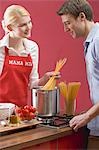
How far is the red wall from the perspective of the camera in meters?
2.49

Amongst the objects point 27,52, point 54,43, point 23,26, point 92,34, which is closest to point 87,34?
point 92,34

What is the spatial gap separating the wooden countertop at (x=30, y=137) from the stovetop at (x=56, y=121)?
40 mm

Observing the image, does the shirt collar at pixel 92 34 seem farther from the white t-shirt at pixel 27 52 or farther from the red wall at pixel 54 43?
the red wall at pixel 54 43

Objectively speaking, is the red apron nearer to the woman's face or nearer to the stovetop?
the woman's face

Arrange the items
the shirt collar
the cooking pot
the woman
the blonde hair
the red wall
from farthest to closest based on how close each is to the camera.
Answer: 1. the red wall
2. the woman
3. the blonde hair
4. the cooking pot
5. the shirt collar

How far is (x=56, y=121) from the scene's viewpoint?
180 cm

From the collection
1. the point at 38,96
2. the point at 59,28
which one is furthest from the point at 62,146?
the point at 59,28

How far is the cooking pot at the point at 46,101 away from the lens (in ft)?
5.89

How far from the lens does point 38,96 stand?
1.81m

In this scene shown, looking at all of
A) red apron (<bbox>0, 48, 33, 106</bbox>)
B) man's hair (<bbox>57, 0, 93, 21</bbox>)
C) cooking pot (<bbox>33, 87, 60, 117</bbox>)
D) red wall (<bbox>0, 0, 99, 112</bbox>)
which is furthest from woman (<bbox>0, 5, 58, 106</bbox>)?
red wall (<bbox>0, 0, 99, 112</bbox>)

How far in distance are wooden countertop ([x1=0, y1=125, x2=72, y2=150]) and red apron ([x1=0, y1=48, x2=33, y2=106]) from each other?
40cm

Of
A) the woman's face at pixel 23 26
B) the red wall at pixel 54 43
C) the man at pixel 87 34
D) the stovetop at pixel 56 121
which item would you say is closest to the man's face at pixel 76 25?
the man at pixel 87 34

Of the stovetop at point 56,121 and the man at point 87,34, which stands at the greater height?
the man at point 87,34

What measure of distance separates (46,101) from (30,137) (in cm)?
33
